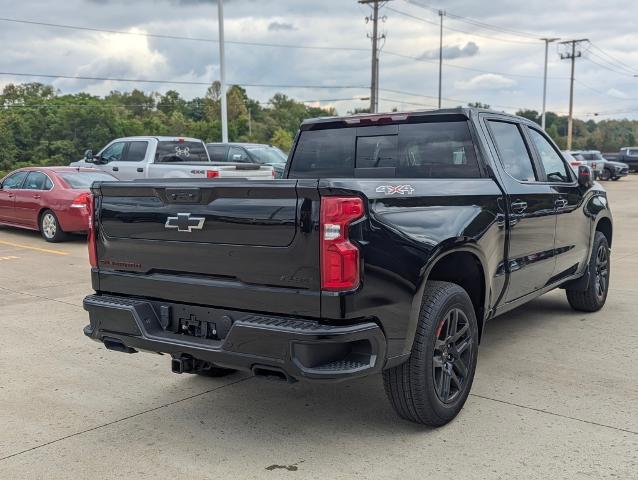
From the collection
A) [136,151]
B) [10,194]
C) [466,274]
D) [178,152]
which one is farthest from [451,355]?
[136,151]

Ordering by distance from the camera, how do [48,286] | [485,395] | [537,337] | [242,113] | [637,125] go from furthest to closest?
[637,125] < [242,113] < [48,286] < [537,337] < [485,395]

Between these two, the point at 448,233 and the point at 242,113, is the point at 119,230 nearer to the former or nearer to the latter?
the point at 448,233

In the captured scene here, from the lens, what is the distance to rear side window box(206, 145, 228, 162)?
18.6 metres

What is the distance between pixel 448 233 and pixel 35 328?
442cm

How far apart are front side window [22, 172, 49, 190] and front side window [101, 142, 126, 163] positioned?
3.02m

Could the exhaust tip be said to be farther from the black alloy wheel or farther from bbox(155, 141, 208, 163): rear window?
bbox(155, 141, 208, 163): rear window

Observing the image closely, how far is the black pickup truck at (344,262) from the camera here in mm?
3258

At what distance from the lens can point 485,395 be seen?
4.51 metres

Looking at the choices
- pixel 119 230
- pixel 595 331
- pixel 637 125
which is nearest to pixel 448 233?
pixel 119 230

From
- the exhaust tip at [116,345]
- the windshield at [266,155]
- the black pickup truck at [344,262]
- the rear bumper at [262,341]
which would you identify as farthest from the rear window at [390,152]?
the windshield at [266,155]

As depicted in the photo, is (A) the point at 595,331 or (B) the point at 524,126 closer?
(B) the point at 524,126

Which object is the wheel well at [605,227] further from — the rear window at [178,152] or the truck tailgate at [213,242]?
the rear window at [178,152]

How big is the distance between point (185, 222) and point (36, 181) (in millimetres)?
10739

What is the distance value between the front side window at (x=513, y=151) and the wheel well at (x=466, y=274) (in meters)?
0.95
